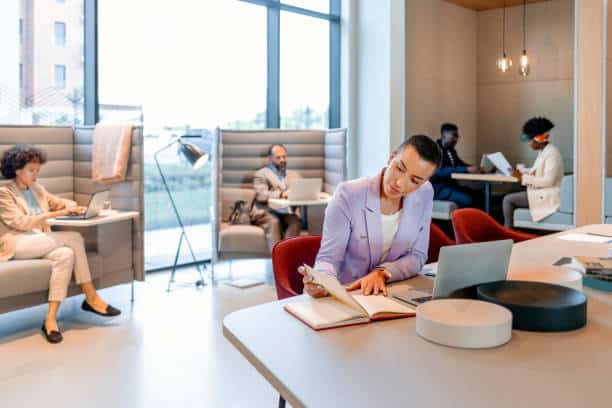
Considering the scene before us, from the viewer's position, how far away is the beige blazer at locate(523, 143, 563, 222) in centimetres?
559

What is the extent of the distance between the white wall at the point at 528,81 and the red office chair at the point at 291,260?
20.9 feet

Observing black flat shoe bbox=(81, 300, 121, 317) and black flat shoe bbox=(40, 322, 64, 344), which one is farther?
black flat shoe bbox=(81, 300, 121, 317)

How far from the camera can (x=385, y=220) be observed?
2.06 meters

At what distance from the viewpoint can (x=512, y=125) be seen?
26.4 feet

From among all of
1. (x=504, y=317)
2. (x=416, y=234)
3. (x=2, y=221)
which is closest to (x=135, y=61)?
(x=2, y=221)

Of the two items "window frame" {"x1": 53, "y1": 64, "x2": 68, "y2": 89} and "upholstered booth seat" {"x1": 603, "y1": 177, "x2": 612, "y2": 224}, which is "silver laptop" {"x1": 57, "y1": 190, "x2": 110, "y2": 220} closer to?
"window frame" {"x1": 53, "y1": 64, "x2": 68, "y2": 89}

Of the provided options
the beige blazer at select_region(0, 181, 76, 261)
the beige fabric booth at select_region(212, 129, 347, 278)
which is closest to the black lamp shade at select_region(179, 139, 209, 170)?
the beige fabric booth at select_region(212, 129, 347, 278)

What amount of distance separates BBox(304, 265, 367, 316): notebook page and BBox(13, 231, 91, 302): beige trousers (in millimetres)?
2606

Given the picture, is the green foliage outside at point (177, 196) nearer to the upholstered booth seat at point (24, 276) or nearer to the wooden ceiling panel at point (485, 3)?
the upholstered booth seat at point (24, 276)

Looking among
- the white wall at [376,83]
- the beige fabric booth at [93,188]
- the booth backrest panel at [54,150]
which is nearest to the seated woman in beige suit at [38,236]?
the beige fabric booth at [93,188]

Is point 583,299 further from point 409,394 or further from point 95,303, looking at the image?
point 95,303

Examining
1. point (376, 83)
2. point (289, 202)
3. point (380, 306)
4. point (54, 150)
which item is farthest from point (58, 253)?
point (376, 83)

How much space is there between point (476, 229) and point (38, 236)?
8.86ft

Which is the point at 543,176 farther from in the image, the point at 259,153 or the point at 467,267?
the point at 467,267
